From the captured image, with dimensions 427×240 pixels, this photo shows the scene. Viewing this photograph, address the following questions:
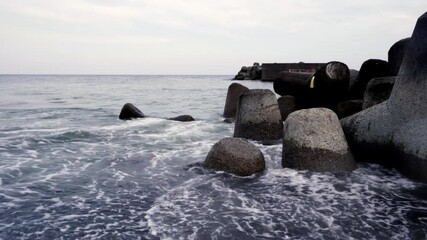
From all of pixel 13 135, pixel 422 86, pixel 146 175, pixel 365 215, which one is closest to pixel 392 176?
pixel 422 86

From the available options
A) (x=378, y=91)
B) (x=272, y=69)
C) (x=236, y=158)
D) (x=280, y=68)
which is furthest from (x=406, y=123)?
(x=272, y=69)

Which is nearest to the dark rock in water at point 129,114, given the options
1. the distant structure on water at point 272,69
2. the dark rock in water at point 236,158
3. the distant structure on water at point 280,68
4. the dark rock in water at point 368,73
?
the dark rock in water at point 368,73

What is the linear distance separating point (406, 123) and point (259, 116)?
4096mm

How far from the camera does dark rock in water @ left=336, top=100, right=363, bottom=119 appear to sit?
9.95 metres

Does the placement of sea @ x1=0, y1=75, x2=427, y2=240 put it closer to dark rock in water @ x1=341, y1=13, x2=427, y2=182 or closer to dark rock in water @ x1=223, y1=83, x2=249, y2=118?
dark rock in water @ x1=341, y1=13, x2=427, y2=182

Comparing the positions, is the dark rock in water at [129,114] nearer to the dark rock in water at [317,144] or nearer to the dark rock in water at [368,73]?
the dark rock in water at [368,73]

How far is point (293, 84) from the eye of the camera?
13.6 m

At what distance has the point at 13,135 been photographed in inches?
460

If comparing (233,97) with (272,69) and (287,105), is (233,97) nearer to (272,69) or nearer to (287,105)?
(287,105)

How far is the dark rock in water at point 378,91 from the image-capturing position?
27.7 feet

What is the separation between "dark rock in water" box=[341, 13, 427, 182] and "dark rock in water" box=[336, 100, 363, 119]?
2548 mm

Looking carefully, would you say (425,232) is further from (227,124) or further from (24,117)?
(24,117)

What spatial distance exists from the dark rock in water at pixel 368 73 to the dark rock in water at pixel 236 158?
5.43 meters

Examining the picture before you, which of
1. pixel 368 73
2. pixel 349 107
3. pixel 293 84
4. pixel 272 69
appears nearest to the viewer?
pixel 349 107
